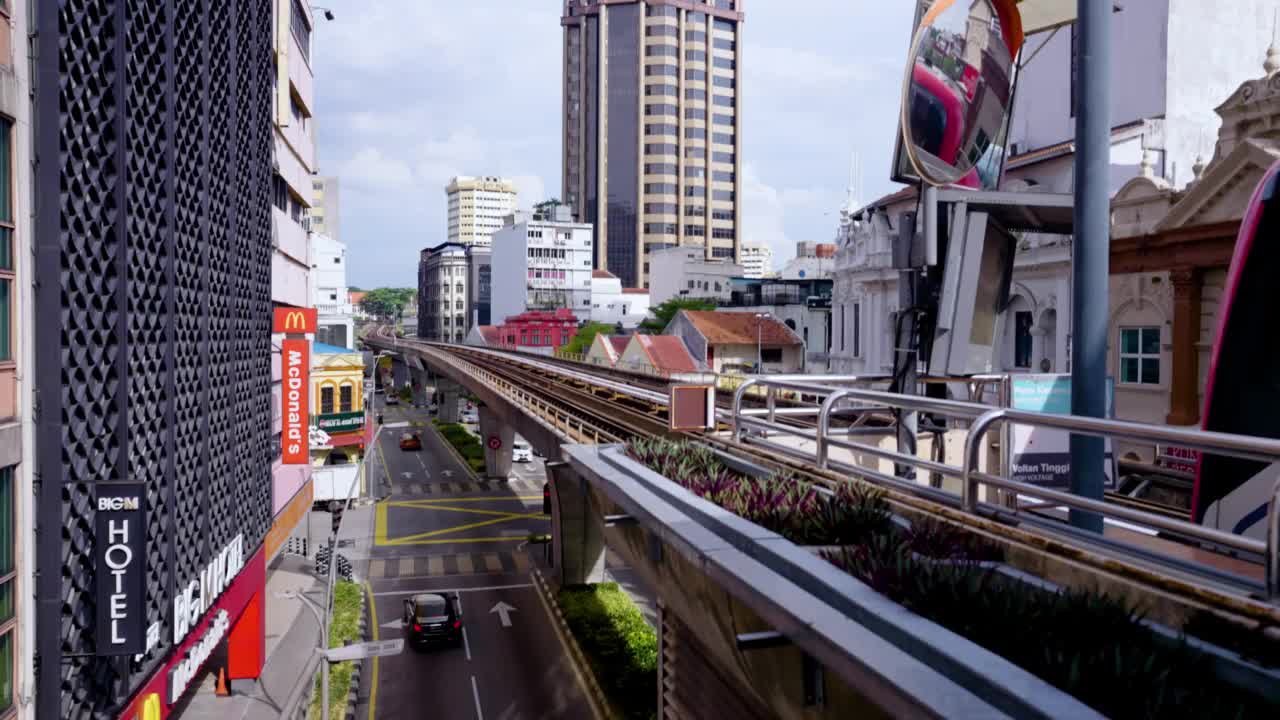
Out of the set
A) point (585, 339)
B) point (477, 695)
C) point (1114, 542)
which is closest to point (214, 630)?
point (477, 695)

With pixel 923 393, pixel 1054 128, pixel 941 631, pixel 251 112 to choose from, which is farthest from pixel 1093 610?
pixel 1054 128

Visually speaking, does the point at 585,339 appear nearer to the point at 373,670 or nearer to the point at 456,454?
the point at 456,454

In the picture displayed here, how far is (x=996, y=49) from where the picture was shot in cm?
Result: 1170

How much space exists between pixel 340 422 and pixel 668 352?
25417 millimetres

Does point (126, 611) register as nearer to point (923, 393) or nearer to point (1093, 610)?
point (923, 393)

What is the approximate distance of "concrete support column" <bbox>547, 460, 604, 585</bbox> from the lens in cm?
3541

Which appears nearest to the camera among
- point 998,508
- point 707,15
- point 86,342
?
point 998,508

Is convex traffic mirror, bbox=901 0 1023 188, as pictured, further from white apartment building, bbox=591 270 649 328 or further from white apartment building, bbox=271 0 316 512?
white apartment building, bbox=591 270 649 328

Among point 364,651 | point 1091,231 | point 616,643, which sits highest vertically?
point 1091,231

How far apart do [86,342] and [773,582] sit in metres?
11.7

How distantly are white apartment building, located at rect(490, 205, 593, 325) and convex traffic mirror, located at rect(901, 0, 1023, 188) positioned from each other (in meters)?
125

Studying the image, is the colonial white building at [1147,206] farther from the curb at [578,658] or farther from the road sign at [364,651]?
the curb at [578,658]

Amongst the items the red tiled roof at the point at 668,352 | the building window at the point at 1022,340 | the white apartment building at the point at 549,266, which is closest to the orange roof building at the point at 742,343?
the red tiled roof at the point at 668,352

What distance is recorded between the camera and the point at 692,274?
121438 millimetres
